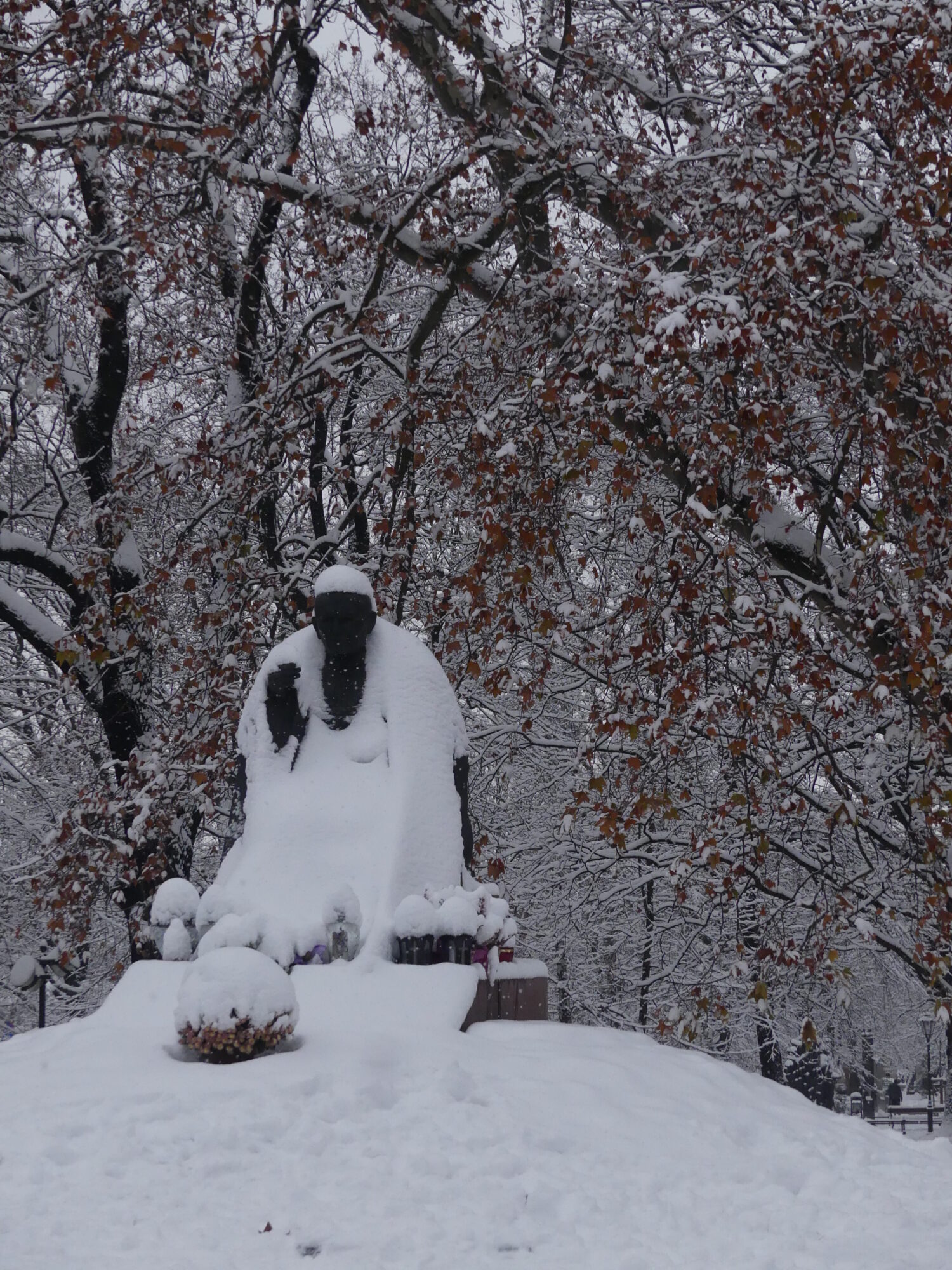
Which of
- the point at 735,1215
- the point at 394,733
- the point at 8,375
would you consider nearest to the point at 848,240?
the point at 394,733

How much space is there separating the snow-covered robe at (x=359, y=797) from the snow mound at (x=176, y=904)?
148mm

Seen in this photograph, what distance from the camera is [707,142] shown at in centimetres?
828

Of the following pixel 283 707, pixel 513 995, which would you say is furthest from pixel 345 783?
pixel 513 995

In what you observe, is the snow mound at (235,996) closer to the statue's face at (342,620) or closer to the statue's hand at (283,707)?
the statue's hand at (283,707)

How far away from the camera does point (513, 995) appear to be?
585 cm

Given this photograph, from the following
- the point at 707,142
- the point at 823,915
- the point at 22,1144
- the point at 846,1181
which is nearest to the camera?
the point at 22,1144

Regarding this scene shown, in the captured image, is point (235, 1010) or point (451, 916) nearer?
point (235, 1010)

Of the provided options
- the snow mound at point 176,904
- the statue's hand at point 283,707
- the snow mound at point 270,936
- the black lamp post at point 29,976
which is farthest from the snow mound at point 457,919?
the black lamp post at point 29,976

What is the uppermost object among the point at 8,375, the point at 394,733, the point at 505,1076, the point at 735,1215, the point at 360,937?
the point at 8,375

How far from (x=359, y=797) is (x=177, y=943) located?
3.29 ft

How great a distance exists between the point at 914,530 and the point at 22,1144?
473 centimetres

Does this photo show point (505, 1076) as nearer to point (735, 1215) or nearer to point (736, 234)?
point (735, 1215)

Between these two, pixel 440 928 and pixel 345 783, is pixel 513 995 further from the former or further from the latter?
pixel 345 783

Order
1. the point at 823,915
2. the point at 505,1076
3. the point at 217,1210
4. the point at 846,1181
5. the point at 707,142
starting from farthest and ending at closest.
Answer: the point at 707,142, the point at 823,915, the point at 505,1076, the point at 846,1181, the point at 217,1210
